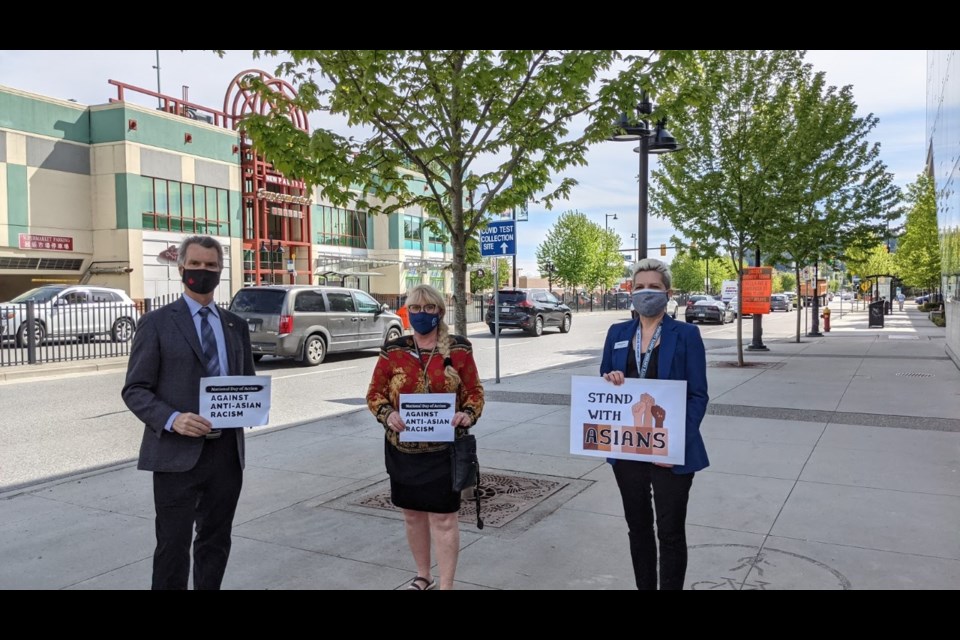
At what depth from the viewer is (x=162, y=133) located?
1594 inches

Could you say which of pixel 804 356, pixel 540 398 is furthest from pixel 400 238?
pixel 540 398

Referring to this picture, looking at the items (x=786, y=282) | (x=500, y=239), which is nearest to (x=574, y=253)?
(x=500, y=239)

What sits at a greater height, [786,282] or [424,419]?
[786,282]

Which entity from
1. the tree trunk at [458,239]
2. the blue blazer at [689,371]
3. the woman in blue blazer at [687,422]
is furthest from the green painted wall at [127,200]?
the blue blazer at [689,371]

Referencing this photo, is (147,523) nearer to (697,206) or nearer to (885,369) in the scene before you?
(697,206)

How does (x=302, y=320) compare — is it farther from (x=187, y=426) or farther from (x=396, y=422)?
(x=187, y=426)

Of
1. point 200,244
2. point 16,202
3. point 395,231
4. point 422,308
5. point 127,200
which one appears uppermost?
point 395,231

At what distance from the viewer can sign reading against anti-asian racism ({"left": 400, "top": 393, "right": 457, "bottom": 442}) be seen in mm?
3666

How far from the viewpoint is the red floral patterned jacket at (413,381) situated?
375cm

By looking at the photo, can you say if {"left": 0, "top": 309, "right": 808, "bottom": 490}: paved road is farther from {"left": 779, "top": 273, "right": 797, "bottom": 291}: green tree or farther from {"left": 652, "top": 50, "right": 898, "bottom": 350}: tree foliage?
{"left": 779, "top": 273, "right": 797, "bottom": 291}: green tree

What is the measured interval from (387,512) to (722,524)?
2427 mm

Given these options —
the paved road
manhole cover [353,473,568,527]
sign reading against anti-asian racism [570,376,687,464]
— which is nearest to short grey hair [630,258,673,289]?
sign reading against anti-asian racism [570,376,687,464]

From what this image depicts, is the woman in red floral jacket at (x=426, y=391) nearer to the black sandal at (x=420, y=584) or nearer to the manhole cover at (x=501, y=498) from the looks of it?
the black sandal at (x=420, y=584)

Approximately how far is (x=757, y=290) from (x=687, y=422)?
15.9 m
